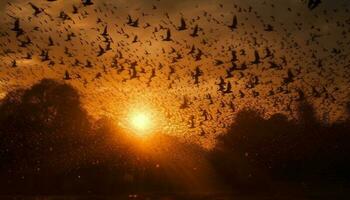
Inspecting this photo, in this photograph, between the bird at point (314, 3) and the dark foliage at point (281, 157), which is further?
the dark foliage at point (281, 157)

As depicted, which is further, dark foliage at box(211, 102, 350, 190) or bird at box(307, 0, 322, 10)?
dark foliage at box(211, 102, 350, 190)

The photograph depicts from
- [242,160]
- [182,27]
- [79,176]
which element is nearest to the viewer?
[182,27]

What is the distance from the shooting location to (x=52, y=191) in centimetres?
10444

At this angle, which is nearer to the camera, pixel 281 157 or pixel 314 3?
pixel 314 3

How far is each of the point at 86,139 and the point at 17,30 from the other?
247 feet

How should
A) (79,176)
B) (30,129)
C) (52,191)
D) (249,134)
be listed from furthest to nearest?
(249,134), (30,129), (79,176), (52,191)

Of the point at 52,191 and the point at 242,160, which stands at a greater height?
the point at 242,160

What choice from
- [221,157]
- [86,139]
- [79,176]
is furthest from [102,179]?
[221,157]

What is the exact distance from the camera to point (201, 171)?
410 ft

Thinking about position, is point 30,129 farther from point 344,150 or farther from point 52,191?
point 344,150

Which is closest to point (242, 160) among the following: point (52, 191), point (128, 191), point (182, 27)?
point (128, 191)

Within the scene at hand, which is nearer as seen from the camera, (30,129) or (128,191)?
(128,191)

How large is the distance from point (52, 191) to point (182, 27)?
6051 cm

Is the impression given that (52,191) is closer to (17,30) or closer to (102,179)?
(102,179)
